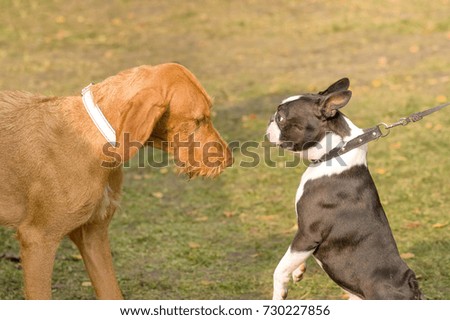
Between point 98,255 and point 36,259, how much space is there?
2.37 feet

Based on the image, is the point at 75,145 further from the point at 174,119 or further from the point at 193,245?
the point at 193,245

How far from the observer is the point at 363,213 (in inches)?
242

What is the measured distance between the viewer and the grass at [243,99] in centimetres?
838

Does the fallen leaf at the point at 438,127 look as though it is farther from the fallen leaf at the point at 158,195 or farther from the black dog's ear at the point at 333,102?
the black dog's ear at the point at 333,102

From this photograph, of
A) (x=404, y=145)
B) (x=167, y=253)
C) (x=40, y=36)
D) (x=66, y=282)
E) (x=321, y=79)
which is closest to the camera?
(x=66, y=282)

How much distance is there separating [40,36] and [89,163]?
15.5 meters

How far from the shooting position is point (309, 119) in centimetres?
628

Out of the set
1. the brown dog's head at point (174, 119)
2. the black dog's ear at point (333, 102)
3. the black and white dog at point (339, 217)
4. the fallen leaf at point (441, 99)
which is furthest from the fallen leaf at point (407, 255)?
the fallen leaf at point (441, 99)

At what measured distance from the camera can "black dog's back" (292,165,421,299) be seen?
237 inches

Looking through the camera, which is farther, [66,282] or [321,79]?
[321,79]

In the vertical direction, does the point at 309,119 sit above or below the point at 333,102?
below

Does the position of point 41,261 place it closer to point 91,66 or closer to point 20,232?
point 20,232

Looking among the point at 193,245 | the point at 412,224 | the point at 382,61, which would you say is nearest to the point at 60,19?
the point at 382,61

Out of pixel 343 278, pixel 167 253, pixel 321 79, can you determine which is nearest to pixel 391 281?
pixel 343 278
